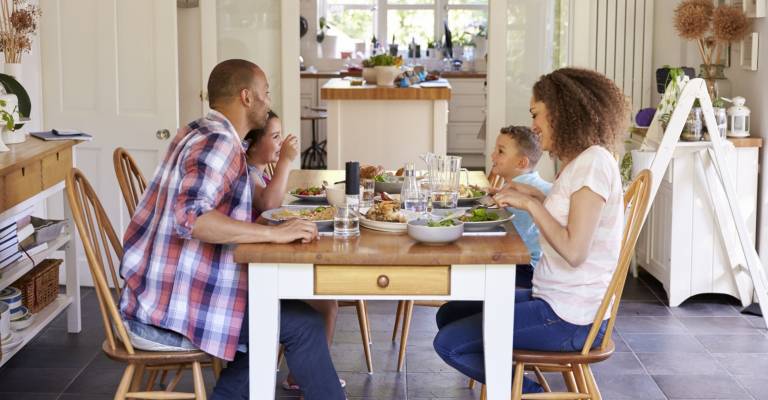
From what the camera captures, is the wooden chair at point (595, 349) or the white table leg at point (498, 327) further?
the wooden chair at point (595, 349)

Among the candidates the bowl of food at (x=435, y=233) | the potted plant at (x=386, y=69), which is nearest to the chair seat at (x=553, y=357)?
the bowl of food at (x=435, y=233)

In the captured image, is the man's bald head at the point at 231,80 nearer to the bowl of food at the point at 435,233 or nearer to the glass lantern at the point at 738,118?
the bowl of food at the point at 435,233

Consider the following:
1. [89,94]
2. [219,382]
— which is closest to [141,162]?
[89,94]

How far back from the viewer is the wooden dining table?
8.23ft

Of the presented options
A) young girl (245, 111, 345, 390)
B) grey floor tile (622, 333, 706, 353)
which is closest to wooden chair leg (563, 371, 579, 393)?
young girl (245, 111, 345, 390)

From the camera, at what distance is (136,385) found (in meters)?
2.85

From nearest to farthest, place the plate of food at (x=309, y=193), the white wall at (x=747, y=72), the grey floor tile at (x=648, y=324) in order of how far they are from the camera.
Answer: the plate of food at (x=309, y=193) → the grey floor tile at (x=648, y=324) → the white wall at (x=747, y=72)

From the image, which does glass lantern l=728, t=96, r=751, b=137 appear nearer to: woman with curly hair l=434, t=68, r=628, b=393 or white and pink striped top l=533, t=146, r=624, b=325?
woman with curly hair l=434, t=68, r=628, b=393

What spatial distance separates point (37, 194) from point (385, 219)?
1571mm

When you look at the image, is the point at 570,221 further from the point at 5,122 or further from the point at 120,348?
the point at 5,122

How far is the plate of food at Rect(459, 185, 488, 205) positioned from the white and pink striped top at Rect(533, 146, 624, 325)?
0.54 meters

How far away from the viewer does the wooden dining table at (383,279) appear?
98.7 inches

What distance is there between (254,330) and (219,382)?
1.51 feet

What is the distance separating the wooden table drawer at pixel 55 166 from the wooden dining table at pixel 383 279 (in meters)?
1.57
